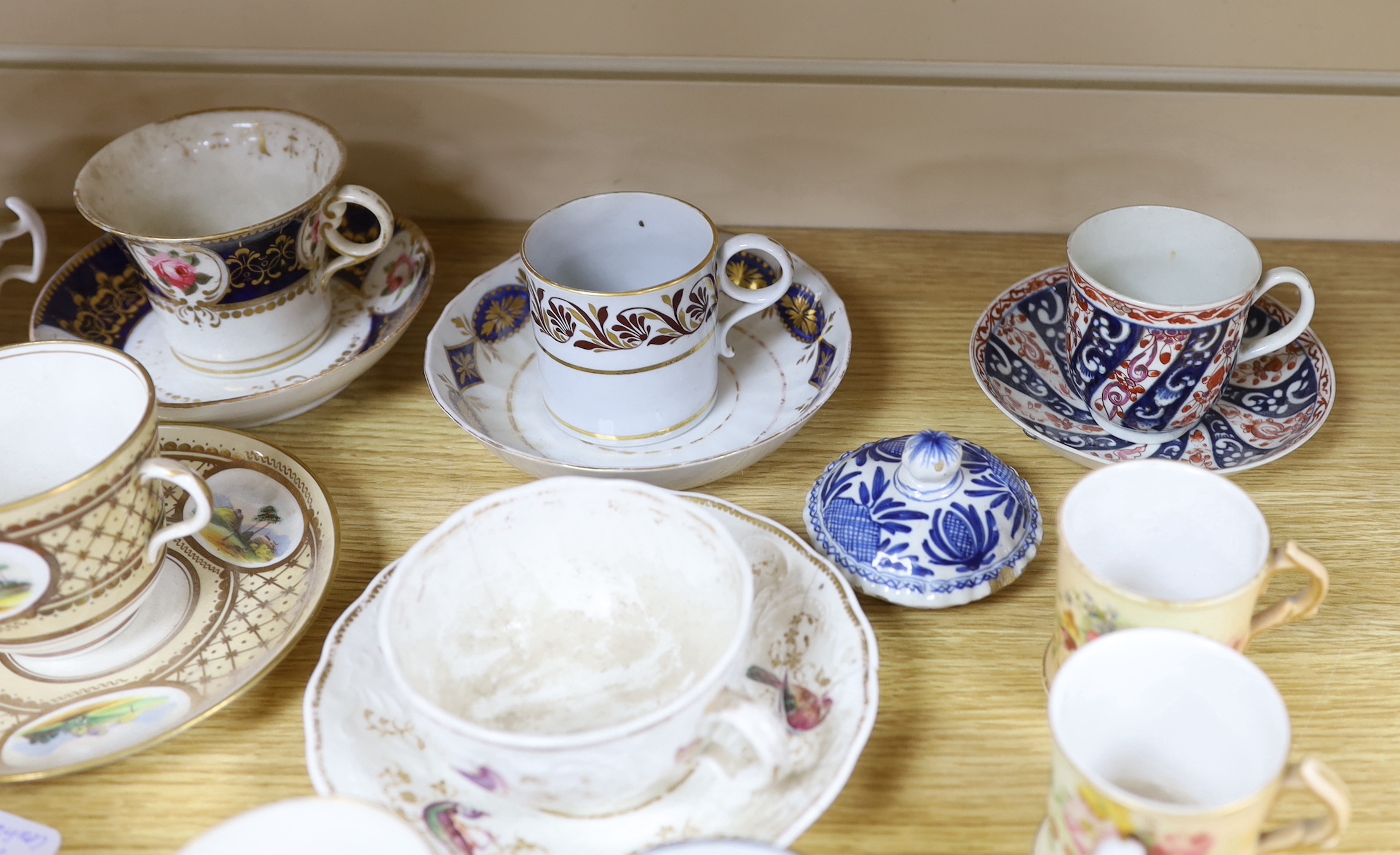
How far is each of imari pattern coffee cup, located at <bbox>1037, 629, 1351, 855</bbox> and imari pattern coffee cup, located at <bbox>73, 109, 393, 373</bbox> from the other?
52cm

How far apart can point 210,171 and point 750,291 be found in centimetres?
39

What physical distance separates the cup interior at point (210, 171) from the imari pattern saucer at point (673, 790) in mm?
351

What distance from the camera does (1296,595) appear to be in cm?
48

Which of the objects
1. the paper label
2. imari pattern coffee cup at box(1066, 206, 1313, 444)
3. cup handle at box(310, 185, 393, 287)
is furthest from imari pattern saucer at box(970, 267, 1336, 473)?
the paper label

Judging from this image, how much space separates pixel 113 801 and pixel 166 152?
44 centimetres

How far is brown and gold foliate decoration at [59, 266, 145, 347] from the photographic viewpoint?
75 centimetres

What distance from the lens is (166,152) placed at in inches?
29.3

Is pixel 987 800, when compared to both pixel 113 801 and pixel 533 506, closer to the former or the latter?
pixel 533 506

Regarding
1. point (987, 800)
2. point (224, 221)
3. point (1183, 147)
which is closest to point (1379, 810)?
point (987, 800)

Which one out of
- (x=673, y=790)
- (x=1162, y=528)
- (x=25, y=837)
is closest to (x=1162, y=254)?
(x=1162, y=528)

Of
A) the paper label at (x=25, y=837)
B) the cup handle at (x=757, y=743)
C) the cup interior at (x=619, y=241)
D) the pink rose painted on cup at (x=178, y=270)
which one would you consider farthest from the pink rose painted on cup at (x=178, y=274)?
the cup handle at (x=757, y=743)

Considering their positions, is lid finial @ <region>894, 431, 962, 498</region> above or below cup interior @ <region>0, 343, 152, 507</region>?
above

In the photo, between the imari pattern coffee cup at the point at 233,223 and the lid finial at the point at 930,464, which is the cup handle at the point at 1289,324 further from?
the imari pattern coffee cup at the point at 233,223

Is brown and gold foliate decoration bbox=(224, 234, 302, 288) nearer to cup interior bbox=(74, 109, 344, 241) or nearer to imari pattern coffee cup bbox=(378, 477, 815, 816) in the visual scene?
cup interior bbox=(74, 109, 344, 241)
